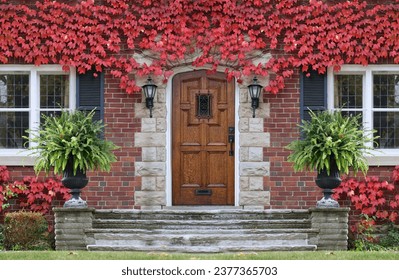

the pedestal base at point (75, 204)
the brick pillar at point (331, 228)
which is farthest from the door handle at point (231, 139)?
the pedestal base at point (75, 204)

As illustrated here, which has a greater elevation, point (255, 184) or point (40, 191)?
point (255, 184)

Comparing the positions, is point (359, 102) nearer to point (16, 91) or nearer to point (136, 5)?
point (136, 5)

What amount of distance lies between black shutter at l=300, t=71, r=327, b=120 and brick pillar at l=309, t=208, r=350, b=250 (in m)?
2.52

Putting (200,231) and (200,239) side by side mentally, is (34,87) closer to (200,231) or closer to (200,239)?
(200,231)

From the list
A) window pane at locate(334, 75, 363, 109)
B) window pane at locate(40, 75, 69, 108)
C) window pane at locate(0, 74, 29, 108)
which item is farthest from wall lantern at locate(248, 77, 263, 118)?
window pane at locate(0, 74, 29, 108)

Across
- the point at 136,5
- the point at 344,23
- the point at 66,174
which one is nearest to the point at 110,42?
the point at 136,5

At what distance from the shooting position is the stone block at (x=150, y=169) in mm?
13203

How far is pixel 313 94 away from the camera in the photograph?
Answer: 13266 mm

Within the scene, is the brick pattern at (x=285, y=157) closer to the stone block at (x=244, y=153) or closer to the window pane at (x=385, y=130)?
the stone block at (x=244, y=153)

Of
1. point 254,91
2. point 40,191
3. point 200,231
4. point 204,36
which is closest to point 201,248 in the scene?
point 200,231

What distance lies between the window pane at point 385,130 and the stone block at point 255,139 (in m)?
2.00

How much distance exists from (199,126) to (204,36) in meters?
1.59

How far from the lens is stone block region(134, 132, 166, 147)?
1323 cm

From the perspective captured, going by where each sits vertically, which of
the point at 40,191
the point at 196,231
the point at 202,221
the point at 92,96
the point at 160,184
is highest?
the point at 92,96
